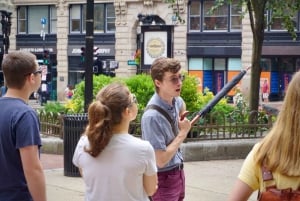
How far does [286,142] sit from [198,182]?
684 cm

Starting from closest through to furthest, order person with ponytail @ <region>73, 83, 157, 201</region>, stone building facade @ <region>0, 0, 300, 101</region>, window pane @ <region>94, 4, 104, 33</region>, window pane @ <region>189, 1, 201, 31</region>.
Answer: person with ponytail @ <region>73, 83, 157, 201</region> → stone building facade @ <region>0, 0, 300, 101</region> → window pane @ <region>189, 1, 201, 31</region> → window pane @ <region>94, 4, 104, 33</region>

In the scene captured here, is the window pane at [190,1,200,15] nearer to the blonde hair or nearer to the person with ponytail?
the person with ponytail

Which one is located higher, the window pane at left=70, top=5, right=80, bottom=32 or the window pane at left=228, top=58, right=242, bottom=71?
the window pane at left=70, top=5, right=80, bottom=32

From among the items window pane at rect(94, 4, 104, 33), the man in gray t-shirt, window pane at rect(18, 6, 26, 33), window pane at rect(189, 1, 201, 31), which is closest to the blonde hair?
the man in gray t-shirt

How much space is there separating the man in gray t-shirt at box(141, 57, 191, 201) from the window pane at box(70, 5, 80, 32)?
43.3m

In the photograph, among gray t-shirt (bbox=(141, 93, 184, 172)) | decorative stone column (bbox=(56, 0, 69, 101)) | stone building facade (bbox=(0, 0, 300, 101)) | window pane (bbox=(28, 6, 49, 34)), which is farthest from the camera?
window pane (bbox=(28, 6, 49, 34))

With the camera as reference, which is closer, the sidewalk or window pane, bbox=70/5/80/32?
the sidewalk

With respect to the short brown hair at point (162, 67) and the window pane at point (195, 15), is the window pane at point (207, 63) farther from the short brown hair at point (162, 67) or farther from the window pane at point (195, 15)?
the short brown hair at point (162, 67)

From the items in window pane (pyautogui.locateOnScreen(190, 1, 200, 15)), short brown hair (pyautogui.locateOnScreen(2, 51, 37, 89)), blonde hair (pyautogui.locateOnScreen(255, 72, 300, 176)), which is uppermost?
window pane (pyautogui.locateOnScreen(190, 1, 200, 15))

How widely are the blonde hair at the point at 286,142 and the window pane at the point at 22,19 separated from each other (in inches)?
1926

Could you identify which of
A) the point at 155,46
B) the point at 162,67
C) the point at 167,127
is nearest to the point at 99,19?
the point at 155,46

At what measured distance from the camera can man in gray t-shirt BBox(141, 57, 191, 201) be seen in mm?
4641

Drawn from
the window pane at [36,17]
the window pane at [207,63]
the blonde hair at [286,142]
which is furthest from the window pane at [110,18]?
the blonde hair at [286,142]

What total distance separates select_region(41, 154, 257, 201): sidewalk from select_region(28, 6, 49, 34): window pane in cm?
3898
